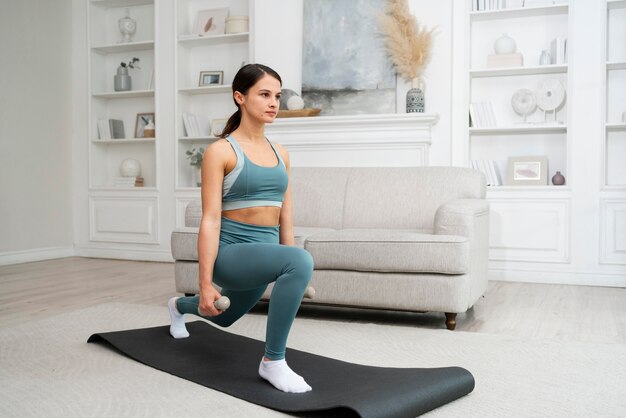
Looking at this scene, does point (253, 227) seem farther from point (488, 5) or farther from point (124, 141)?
point (124, 141)

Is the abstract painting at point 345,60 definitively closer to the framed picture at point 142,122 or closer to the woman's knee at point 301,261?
the framed picture at point 142,122

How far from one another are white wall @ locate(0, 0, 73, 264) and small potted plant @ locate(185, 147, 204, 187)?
1.31 meters

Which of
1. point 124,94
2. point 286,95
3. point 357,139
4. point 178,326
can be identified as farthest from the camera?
point 124,94

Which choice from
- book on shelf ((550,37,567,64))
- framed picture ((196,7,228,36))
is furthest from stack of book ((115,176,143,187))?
book on shelf ((550,37,567,64))

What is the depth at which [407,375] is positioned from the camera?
6.57ft

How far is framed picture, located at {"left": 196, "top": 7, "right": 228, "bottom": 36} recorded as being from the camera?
5824 millimetres

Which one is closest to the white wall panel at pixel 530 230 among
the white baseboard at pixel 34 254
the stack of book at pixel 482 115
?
the stack of book at pixel 482 115

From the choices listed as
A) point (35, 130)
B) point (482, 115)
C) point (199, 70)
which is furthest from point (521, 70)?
point (35, 130)

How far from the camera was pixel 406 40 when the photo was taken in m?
4.85

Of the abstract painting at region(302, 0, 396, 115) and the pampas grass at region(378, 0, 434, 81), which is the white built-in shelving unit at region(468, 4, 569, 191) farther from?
the abstract painting at region(302, 0, 396, 115)

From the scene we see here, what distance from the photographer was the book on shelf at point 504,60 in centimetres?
475

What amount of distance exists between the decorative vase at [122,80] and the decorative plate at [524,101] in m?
3.54

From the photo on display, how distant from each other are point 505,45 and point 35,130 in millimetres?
4109

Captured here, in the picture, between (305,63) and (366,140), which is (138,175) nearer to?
(305,63)
